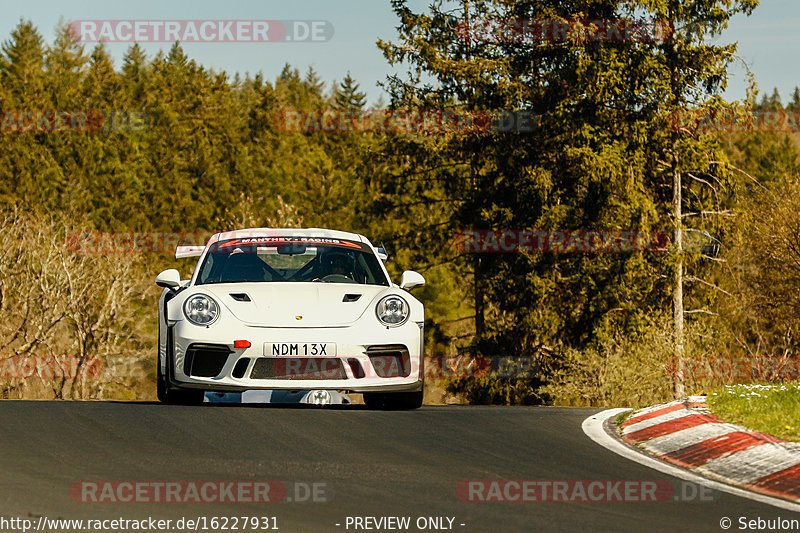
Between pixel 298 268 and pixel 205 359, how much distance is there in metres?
1.69

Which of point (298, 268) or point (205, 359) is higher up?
point (298, 268)

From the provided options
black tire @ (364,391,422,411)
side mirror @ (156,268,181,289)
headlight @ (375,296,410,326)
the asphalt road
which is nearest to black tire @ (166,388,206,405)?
the asphalt road

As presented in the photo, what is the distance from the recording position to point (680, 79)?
3441 centimetres

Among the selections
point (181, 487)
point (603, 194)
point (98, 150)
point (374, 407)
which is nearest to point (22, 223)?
point (98, 150)

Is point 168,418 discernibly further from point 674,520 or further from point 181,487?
point 674,520

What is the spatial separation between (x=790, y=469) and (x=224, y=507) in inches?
136

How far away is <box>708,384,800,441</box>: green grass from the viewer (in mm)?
8078

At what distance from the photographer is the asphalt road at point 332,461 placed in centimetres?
552

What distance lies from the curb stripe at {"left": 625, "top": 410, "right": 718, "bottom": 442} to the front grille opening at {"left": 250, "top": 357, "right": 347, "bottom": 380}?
2462 millimetres

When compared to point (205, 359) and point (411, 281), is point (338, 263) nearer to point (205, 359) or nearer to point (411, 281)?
point (411, 281)

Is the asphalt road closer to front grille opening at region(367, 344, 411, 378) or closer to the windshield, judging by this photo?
front grille opening at region(367, 344, 411, 378)

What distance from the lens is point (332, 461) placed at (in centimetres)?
686

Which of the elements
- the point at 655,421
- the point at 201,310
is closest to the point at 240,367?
the point at 201,310

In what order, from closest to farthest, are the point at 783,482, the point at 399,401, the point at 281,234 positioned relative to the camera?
1. the point at 783,482
2. the point at 399,401
3. the point at 281,234
